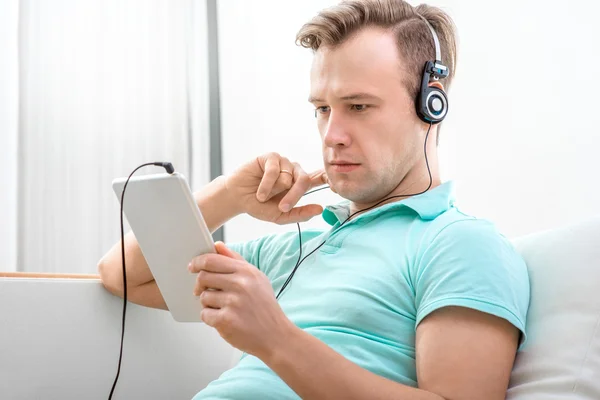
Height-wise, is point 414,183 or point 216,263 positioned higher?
point 414,183

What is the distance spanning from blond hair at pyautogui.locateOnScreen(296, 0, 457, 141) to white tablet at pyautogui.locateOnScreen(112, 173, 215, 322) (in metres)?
0.45

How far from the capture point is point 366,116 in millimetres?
1137

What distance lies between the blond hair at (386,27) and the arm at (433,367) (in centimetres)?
48

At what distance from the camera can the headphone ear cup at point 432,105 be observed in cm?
115

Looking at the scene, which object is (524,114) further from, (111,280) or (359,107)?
(111,280)

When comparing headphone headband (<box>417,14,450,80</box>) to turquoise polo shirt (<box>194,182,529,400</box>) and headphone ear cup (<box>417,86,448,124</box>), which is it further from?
turquoise polo shirt (<box>194,182,529,400</box>)

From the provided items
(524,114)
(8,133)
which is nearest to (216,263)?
(524,114)

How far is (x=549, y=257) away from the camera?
3.22 feet

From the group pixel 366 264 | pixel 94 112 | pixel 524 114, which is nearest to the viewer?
pixel 366 264

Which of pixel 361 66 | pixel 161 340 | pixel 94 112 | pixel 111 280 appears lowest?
pixel 161 340

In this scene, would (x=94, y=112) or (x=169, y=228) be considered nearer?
(x=169, y=228)

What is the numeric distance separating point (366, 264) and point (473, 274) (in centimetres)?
21

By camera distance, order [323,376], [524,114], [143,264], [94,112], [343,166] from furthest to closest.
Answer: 1. [94,112]
2. [524,114]
3. [143,264]
4. [343,166]
5. [323,376]

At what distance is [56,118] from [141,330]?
1.43m
